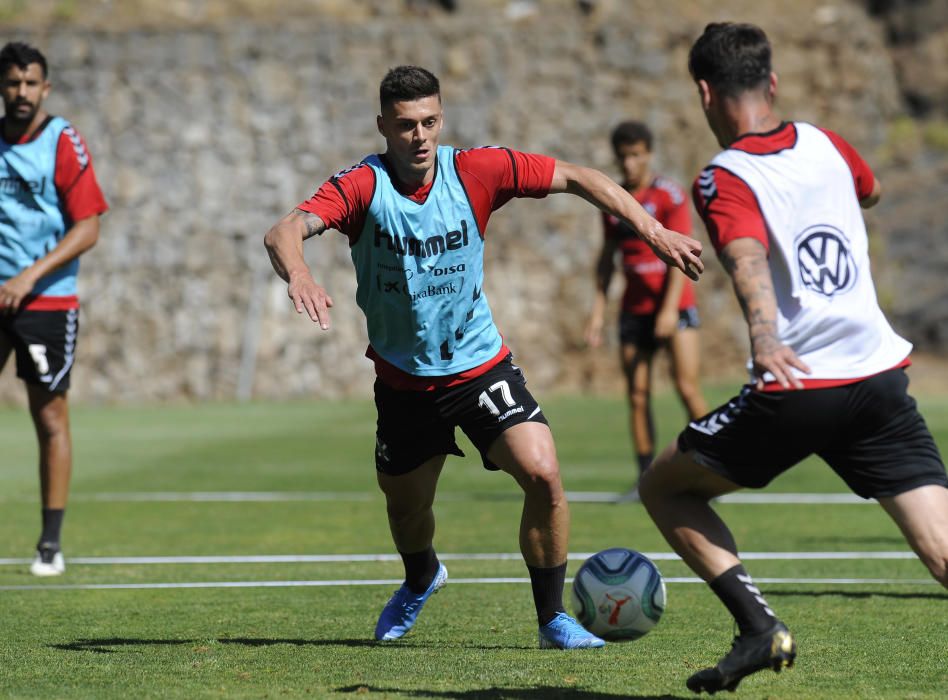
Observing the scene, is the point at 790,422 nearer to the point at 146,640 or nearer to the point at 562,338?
the point at 146,640

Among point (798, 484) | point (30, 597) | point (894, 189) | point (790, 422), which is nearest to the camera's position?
point (790, 422)

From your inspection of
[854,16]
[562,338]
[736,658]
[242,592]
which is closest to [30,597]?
[242,592]

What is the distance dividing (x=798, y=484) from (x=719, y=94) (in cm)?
861

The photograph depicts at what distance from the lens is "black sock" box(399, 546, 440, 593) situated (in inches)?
259

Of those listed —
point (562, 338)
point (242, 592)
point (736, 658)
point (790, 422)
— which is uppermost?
point (790, 422)

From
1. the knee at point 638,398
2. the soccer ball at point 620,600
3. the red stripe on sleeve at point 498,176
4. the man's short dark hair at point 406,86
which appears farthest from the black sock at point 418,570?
the knee at point 638,398

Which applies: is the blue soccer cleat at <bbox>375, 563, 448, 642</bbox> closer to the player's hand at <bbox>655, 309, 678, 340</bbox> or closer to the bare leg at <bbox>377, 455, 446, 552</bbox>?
the bare leg at <bbox>377, 455, 446, 552</bbox>

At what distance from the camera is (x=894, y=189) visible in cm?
3256

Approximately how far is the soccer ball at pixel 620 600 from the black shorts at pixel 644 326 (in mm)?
6284

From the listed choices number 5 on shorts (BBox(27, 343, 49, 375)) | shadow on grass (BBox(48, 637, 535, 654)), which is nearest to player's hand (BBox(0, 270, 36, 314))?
number 5 on shorts (BBox(27, 343, 49, 375))

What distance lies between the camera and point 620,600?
18.2 ft

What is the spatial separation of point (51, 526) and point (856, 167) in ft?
16.5

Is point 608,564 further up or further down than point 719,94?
further down

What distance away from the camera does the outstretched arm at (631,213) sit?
5539 mm
